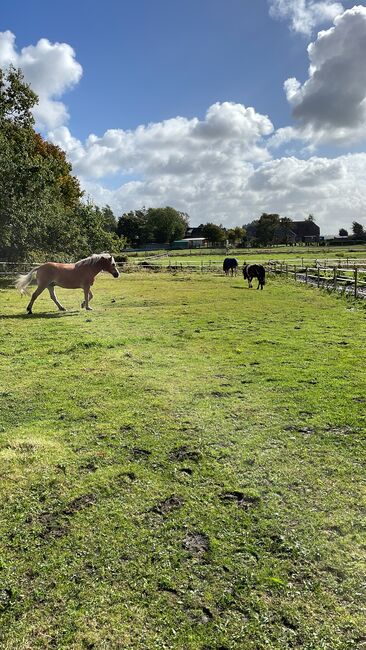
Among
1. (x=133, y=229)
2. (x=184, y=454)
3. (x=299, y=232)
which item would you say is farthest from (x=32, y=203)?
(x=299, y=232)

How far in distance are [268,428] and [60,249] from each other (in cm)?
2416

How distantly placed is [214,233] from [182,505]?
109m

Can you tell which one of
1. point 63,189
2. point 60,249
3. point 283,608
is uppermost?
point 63,189

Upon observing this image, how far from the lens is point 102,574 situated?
2.44 m

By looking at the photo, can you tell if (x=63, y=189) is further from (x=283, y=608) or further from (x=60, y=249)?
(x=283, y=608)

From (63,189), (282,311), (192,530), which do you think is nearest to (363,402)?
(192,530)

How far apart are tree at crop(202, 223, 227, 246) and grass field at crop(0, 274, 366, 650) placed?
104m

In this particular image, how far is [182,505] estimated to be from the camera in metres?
3.06

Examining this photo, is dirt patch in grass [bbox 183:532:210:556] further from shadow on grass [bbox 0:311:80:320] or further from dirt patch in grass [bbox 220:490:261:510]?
shadow on grass [bbox 0:311:80:320]

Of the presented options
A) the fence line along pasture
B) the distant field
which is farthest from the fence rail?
the distant field

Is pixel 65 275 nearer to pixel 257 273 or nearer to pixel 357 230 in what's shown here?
pixel 257 273

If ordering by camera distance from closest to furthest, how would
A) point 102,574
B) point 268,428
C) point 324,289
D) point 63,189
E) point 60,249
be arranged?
1. point 102,574
2. point 268,428
3. point 324,289
4. point 60,249
5. point 63,189

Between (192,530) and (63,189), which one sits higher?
(63,189)

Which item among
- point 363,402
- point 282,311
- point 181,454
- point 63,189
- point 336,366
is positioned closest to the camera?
point 181,454
